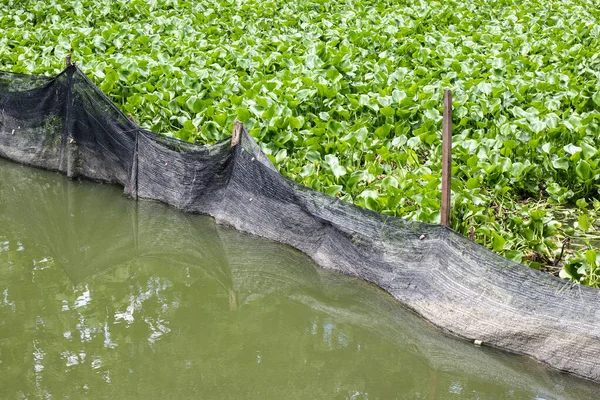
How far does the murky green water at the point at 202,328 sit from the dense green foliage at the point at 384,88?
85cm

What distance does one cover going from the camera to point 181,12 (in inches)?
452

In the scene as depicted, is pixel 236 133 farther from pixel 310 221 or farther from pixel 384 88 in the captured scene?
pixel 384 88

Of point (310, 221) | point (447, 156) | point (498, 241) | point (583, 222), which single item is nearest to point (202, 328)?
point (310, 221)

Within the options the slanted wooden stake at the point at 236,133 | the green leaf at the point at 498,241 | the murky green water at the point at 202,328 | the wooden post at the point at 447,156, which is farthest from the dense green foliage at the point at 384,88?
the murky green water at the point at 202,328

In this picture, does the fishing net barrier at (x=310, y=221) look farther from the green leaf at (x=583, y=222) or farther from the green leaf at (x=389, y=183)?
the green leaf at (x=583, y=222)

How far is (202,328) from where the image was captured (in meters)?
4.79

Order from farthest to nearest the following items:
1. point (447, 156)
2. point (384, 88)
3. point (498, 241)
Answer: point (384, 88) < point (498, 241) < point (447, 156)

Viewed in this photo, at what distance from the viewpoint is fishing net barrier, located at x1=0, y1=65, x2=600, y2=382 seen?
13.4 feet

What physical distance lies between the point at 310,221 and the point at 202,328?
108 centimetres

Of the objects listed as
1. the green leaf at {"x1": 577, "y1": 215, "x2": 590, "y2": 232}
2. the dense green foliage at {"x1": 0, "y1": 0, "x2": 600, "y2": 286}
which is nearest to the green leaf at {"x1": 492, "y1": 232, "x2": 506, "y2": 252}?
the dense green foliage at {"x1": 0, "y1": 0, "x2": 600, "y2": 286}

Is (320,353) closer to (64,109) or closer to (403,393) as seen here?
(403,393)

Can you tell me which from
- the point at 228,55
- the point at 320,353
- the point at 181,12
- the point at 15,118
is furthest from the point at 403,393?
the point at 181,12

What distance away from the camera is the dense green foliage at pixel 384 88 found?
5945 mm

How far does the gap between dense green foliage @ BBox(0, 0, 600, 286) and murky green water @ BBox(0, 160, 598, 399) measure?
0.85 meters
